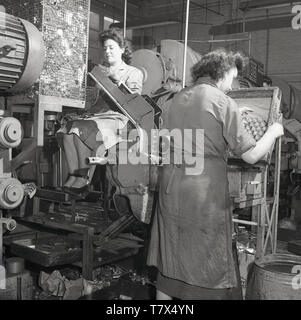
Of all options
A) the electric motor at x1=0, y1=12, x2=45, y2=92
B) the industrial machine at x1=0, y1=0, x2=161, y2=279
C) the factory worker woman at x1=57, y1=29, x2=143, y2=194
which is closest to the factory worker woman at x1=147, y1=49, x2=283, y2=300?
the industrial machine at x1=0, y1=0, x2=161, y2=279

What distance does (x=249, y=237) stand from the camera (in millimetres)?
3652

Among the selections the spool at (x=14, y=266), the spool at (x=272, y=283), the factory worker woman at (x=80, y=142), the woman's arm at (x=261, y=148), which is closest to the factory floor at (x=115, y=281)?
the spool at (x=14, y=266)

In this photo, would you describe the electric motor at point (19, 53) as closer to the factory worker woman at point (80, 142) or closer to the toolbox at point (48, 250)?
the factory worker woman at point (80, 142)

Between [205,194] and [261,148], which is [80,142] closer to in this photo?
[205,194]

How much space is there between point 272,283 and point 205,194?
0.71 m

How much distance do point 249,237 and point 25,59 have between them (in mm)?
2577

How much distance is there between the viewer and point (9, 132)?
2.05 meters

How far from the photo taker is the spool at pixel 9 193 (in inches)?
83.5

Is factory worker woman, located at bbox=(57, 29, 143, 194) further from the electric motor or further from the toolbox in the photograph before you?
the electric motor

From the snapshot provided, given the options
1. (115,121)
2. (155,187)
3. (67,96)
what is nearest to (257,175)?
(155,187)

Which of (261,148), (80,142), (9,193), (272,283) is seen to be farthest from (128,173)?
(272,283)

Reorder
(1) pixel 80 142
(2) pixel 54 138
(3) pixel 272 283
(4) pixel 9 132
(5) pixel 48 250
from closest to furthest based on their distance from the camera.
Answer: (4) pixel 9 132 < (3) pixel 272 283 < (5) pixel 48 250 < (1) pixel 80 142 < (2) pixel 54 138

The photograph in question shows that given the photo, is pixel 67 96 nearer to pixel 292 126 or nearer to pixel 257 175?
pixel 257 175

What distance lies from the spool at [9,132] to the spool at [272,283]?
157cm
